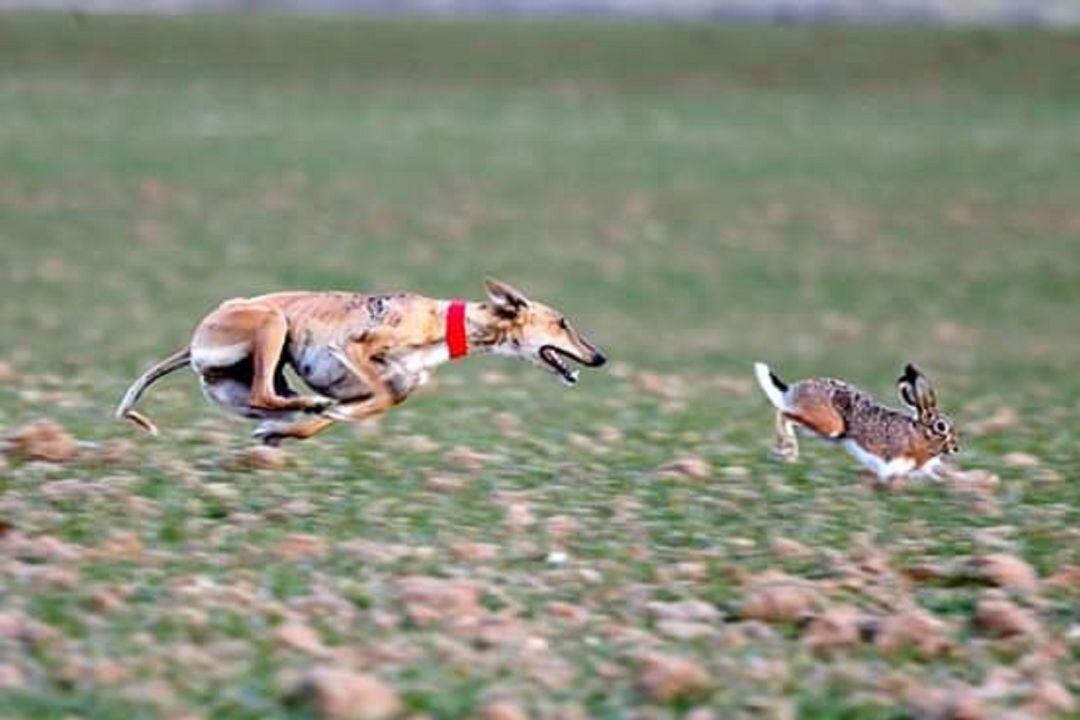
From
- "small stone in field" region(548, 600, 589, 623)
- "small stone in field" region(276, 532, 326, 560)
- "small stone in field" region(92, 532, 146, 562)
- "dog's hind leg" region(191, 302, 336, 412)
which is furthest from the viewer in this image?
"dog's hind leg" region(191, 302, 336, 412)

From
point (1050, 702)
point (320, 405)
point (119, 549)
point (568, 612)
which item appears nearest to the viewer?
point (1050, 702)

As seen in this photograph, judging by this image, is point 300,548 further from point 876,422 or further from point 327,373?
point 876,422

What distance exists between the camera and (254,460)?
9.75 metres

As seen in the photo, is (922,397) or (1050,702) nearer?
(1050,702)

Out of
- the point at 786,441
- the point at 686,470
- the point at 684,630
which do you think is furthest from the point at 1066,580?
the point at 786,441

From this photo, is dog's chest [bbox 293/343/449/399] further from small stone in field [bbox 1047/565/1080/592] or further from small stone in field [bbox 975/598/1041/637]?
small stone in field [bbox 975/598/1041/637]

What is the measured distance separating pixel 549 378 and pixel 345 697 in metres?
11.3

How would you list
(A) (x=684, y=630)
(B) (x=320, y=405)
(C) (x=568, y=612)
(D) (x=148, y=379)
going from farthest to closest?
1. (D) (x=148, y=379)
2. (B) (x=320, y=405)
3. (C) (x=568, y=612)
4. (A) (x=684, y=630)

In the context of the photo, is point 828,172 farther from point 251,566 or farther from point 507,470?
point 251,566

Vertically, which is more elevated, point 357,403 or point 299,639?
point 357,403

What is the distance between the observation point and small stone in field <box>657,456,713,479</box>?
1019 cm

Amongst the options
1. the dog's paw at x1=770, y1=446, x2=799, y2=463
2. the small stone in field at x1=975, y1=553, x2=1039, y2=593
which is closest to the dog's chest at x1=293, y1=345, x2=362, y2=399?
the dog's paw at x1=770, y1=446, x2=799, y2=463

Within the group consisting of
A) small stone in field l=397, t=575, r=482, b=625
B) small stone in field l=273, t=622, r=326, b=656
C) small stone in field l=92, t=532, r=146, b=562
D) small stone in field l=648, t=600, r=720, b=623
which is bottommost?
small stone in field l=273, t=622, r=326, b=656

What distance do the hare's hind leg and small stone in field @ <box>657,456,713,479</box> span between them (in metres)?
0.45
